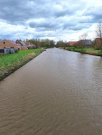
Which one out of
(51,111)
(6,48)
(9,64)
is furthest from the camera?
(6,48)

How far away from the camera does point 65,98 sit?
1271cm

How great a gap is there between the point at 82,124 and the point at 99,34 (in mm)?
68362

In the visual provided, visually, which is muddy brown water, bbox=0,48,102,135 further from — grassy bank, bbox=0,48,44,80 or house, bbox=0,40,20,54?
house, bbox=0,40,20,54

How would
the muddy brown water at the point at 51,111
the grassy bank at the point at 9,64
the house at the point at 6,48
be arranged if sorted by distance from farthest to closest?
1. the house at the point at 6,48
2. the grassy bank at the point at 9,64
3. the muddy brown water at the point at 51,111

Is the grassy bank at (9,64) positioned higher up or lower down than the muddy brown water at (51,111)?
lower down

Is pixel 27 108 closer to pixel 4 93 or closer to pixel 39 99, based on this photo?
pixel 39 99

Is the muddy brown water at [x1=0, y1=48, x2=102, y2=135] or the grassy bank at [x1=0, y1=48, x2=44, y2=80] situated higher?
the muddy brown water at [x1=0, y1=48, x2=102, y2=135]

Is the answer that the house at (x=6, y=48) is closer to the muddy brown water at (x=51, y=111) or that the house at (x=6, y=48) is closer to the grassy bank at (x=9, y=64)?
the grassy bank at (x=9, y=64)

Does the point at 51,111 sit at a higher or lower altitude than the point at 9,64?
higher

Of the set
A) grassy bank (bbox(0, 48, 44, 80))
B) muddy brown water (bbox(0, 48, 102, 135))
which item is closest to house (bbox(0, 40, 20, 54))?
grassy bank (bbox(0, 48, 44, 80))

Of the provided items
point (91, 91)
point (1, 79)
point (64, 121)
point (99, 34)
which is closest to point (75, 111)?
point (64, 121)

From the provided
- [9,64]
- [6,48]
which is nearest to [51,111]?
[9,64]

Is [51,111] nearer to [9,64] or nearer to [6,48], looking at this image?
[9,64]

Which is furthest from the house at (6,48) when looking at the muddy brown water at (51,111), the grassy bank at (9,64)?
the muddy brown water at (51,111)
